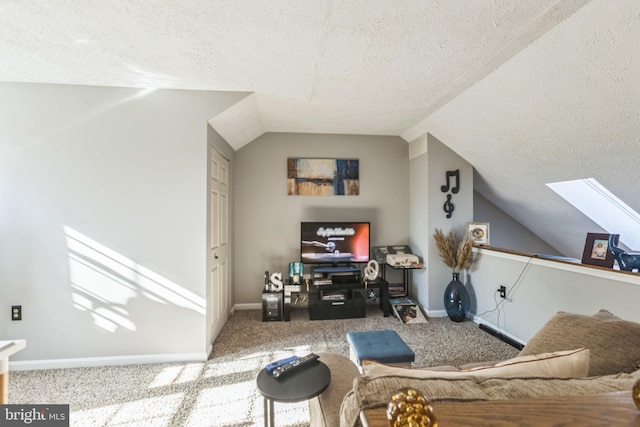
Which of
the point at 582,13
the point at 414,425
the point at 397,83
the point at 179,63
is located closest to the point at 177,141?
the point at 179,63

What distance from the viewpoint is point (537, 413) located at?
56 cm

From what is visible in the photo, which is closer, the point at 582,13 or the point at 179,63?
the point at 582,13

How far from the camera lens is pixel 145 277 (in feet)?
7.84

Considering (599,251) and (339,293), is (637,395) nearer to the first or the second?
(599,251)

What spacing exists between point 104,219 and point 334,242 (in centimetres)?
243

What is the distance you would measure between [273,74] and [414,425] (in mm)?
2299

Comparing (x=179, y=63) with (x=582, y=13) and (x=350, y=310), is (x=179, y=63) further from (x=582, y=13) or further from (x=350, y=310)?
(x=350, y=310)

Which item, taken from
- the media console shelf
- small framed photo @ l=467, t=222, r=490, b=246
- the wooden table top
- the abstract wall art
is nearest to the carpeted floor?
the media console shelf

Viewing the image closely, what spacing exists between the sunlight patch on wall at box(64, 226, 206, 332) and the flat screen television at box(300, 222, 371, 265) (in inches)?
67.2

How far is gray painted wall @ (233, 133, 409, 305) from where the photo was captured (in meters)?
3.74

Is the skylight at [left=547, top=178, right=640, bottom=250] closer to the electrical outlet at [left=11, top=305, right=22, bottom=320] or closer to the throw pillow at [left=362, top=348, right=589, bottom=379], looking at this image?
the throw pillow at [left=362, top=348, right=589, bottom=379]

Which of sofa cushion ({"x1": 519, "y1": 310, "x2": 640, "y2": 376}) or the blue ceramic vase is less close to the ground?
sofa cushion ({"x1": 519, "y1": 310, "x2": 640, "y2": 376})

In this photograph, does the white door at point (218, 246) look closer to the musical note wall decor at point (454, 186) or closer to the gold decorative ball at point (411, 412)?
the gold decorative ball at point (411, 412)

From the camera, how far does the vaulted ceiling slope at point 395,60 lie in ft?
4.81
